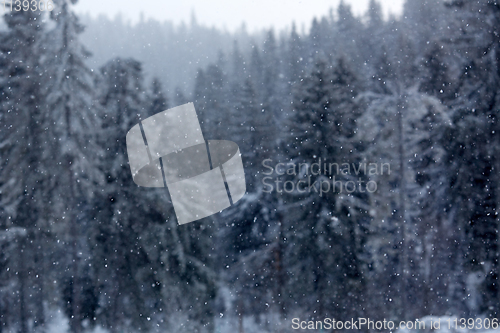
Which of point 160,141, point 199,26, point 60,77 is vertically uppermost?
point 60,77

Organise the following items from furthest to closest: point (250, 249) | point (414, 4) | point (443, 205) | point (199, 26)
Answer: point (199, 26) < point (414, 4) < point (250, 249) < point (443, 205)

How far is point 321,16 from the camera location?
170ft

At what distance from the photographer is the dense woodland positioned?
13492mm

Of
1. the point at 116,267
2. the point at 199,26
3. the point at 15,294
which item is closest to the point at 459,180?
the point at 116,267

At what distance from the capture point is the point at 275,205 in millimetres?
18469

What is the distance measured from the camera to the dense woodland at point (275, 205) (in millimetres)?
13492

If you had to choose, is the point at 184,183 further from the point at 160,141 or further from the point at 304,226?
the point at 304,226

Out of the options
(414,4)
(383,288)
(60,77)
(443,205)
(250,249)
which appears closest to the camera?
(60,77)

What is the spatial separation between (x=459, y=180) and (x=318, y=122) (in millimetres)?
5263

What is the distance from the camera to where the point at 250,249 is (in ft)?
63.1

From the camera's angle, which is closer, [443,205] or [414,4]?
[443,205]

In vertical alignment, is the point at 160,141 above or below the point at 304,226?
above

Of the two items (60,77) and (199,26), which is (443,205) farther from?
(199,26)

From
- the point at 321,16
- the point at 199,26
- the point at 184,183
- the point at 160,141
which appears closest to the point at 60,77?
the point at 160,141
